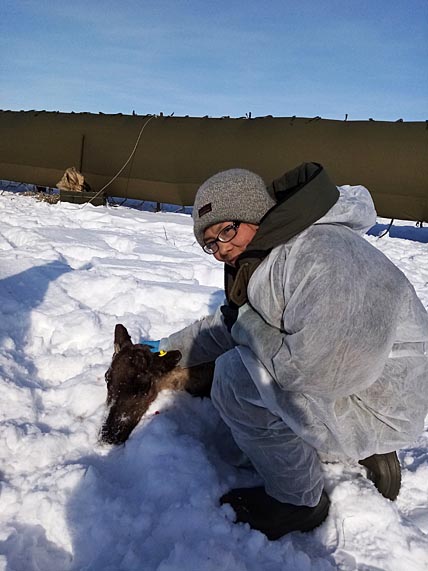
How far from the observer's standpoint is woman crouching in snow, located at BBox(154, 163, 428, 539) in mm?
1735

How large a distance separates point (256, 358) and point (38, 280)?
351 centimetres

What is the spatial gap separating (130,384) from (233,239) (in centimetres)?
118

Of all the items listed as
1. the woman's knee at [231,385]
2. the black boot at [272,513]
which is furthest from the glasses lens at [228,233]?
the black boot at [272,513]

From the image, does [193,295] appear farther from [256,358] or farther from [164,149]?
[164,149]

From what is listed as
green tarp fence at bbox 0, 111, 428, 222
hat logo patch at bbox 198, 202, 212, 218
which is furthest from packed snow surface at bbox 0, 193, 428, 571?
green tarp fence at bbox 0, 111, 428, 222

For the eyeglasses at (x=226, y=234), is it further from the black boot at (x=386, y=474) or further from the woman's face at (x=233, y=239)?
the black boot at (x=386, y=474)

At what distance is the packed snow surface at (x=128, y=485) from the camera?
75.9 inches

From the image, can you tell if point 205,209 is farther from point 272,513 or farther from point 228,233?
point 272,513

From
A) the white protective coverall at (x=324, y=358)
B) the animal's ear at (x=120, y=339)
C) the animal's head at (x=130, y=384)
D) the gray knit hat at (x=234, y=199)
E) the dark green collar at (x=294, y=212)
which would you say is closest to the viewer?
the white protective coverall at (x=324, y=358)

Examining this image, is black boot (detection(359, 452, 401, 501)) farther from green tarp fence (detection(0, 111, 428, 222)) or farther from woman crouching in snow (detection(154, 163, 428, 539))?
green tarp fence (detection(0, 111, 428, 222))

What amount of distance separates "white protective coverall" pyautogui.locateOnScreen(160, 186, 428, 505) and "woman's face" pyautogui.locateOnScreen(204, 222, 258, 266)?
155mm

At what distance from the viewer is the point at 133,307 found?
14.8 ft

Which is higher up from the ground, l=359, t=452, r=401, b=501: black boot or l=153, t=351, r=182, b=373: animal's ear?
l=153, t=351, r=182, b=373: animal's ear

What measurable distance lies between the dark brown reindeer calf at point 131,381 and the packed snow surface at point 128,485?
7 centimetres
